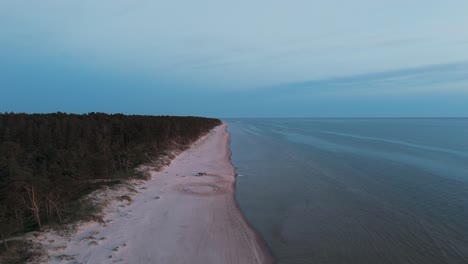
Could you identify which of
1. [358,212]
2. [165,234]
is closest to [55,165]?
[165,234]

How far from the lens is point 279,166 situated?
62.8 ft

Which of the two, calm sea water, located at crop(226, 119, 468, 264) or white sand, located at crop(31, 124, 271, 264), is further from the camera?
calm sea water, located at crop(226, 119, 468, 264)

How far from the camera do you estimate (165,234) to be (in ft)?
24.0

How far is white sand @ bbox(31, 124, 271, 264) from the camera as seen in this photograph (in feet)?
19.8

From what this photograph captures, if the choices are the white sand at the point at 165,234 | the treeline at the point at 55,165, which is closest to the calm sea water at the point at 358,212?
the white sand at the point at 165,234

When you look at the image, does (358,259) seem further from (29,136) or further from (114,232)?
(29,136)

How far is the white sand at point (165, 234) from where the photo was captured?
19.8 feet

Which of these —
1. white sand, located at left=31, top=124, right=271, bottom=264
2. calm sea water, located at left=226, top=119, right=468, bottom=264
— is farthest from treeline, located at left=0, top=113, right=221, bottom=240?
calm sea water, located at left=226, top=119, right=468, bottom=264

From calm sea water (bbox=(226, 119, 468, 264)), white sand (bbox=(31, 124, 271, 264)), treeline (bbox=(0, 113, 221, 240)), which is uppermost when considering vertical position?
treeline (bbox=(0, 113, 221, 240))

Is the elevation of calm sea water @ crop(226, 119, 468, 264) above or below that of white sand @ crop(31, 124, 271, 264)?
below

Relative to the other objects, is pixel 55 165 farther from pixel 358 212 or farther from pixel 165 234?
pixel 358 212

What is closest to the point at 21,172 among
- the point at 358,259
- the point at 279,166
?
the point at 358,259

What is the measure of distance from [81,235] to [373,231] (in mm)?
7185

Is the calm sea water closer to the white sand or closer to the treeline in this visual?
the white sand
